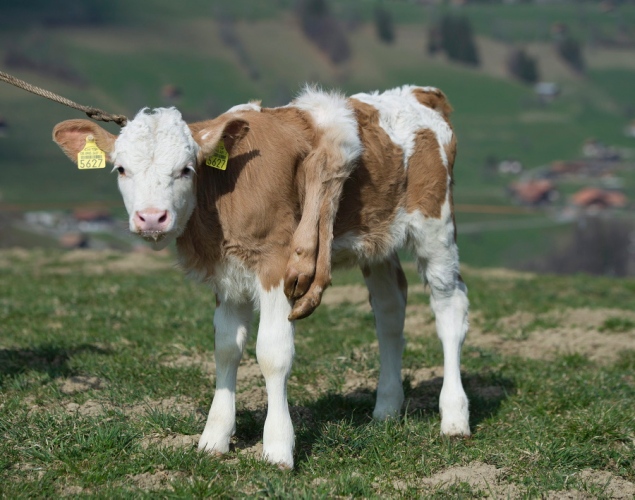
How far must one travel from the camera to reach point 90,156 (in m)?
5.63

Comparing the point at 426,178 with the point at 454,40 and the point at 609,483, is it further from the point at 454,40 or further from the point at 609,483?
the point at 454,40

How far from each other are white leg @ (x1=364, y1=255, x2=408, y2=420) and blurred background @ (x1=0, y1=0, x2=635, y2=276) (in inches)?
1224

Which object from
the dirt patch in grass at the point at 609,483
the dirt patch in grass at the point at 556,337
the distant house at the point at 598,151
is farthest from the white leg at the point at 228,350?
the distant house at the point at 598,151

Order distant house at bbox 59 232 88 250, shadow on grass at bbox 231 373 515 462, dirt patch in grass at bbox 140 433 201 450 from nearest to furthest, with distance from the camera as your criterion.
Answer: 1. dirt patch in grass at bbox 140 433 201 450
2. shadow on grass at bbox 231 373 515 462
3. distant house at bbox 59 232 88 250

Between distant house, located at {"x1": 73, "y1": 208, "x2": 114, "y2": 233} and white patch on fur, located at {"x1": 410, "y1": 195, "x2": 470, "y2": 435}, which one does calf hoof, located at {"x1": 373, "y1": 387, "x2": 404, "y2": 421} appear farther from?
distant house, located at {"x1": 73, "y1": 208, "x2": 114, "y2": 233}

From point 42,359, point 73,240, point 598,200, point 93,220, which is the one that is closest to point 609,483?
point 42,359

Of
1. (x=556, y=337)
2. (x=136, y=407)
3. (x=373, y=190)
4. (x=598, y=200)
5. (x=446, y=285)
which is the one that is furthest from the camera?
(x=598, y=200)

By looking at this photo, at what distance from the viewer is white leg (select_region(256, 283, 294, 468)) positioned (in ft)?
18.4

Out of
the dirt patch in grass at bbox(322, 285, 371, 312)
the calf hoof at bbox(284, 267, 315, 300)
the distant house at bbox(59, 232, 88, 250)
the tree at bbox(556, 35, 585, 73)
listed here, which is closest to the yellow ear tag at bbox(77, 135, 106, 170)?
the calf hoof at bbox(284, 267, 315, 300)

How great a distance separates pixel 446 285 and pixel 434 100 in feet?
5.28

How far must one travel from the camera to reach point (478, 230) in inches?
1809

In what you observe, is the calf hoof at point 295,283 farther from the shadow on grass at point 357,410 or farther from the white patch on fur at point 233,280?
the shadow on grass at point 357,410

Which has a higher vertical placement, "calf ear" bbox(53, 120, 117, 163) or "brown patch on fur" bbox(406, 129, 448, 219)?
"calf ear" bbox(53, 120, 117, 163)

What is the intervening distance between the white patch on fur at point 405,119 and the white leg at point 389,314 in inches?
38.5
